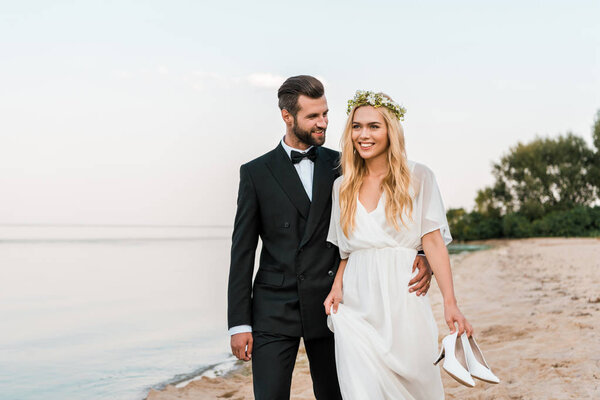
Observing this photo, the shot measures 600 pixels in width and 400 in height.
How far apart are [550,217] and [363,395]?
40373 mm

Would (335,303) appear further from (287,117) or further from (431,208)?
(287,117)

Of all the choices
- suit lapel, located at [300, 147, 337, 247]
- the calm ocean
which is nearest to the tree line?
the calm ocean

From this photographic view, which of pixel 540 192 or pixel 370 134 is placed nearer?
pixel 370 134

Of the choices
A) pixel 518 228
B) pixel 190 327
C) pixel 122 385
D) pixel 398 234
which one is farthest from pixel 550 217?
pixel 398 234

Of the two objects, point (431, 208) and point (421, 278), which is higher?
point (431, 208)

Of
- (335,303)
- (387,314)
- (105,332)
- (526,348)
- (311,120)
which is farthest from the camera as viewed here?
(105,332)

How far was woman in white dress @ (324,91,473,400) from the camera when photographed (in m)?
2.77

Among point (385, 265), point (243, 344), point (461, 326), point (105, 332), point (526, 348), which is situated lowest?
point (105, 332)

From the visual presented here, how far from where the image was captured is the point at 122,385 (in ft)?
23.8

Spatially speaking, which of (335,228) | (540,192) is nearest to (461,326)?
(335,228)

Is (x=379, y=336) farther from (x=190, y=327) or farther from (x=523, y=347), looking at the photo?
(x=190, y=327)

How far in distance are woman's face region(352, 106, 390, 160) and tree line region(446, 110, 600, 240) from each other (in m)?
38.9

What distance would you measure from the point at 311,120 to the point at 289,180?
1.13 feet

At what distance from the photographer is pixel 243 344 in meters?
3.08
